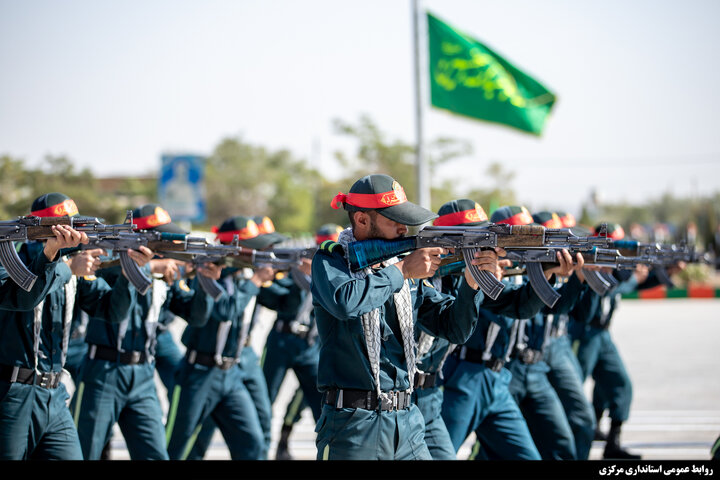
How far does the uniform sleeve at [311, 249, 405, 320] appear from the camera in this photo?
12.4 feet

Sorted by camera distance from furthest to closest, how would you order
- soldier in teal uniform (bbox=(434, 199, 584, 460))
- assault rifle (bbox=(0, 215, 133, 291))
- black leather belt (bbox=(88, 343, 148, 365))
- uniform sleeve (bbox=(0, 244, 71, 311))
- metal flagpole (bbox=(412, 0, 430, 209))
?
1. metal flagpole (bbox=(412, 0, 430, 209))
2. black leather belt (bbox=(88, 343, 148, 365))
3. soldier in teal uniform (bbox=(434, 199, 584, 460))
4. assault rifle (bbox=(0, 215, 133, 291))
5. uniform sleeve (bbox=(0, 244, 71, 311))

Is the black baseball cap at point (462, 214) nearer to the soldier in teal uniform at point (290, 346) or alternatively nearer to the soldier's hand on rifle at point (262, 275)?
the soldier's hand on rifle at point (262, 275)

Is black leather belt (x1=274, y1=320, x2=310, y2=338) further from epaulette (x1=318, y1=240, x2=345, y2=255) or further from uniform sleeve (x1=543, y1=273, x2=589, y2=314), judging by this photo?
epaulette (x1=318, y1=240, x2=345, y2=255)

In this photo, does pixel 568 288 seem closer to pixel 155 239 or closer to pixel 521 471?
pixel 521 471

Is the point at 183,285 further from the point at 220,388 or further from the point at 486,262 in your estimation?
the point at 486,262

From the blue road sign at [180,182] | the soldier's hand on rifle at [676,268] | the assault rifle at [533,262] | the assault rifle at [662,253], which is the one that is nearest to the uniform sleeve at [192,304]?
the assault rifle at [533,262]

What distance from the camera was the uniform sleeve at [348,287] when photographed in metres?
3.79

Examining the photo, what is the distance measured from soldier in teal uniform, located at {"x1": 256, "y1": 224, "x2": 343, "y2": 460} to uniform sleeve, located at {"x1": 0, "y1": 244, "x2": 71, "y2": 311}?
9.80ft

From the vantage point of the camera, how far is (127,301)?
573 cm

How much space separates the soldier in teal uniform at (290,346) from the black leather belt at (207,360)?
1.15m

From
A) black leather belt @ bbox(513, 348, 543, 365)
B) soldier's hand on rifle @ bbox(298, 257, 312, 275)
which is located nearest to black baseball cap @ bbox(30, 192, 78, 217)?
soldier's hand on rifle @ bbox(298, 257, 312, 275)

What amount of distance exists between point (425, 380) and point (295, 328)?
2.96 meters

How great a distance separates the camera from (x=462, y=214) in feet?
18.6

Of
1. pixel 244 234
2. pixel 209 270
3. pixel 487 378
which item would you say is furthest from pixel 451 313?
pixel 244 234
